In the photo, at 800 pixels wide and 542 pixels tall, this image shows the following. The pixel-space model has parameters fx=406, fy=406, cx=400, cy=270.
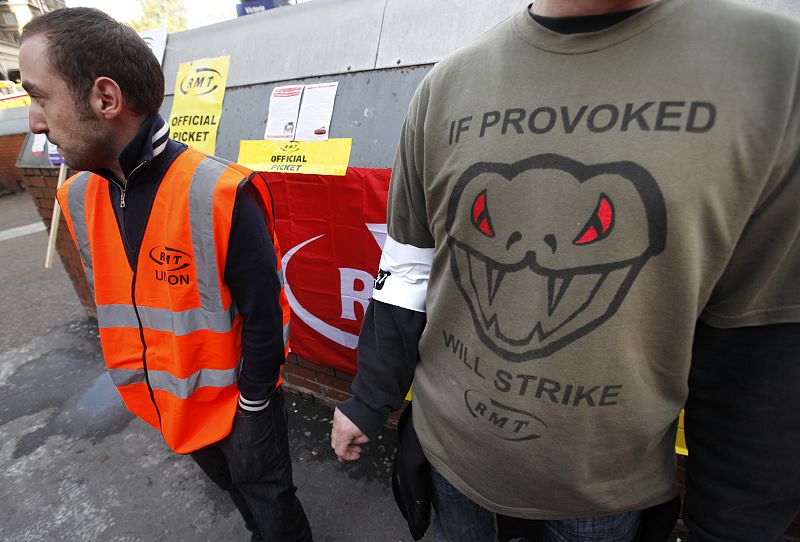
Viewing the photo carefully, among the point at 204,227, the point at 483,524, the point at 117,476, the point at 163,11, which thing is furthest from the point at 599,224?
the point at 163,11

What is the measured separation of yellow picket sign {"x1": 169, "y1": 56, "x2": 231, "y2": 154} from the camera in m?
2.41

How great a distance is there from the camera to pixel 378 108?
1.90 m

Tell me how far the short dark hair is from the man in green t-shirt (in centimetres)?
94

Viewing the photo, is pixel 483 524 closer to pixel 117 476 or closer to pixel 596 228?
pixel 596 228

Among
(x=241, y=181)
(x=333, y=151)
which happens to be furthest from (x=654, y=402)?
(x=333, y=151)

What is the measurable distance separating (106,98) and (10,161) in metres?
13.4

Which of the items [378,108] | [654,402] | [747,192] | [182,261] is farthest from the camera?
[378,108]

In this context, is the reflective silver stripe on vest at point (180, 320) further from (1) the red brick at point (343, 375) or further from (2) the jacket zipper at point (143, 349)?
(1) the red brick at point (343, 375)

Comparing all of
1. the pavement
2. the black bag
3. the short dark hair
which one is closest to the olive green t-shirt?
the black bag

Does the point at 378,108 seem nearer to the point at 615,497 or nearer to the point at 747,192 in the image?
the point at 747,192

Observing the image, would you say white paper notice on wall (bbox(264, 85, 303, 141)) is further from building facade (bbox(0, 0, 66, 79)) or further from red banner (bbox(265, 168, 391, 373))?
building facade (bbox(0, 0, 66, 79))

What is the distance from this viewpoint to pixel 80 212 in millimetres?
1477

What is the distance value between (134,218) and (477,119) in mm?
1181

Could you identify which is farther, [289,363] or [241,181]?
[289,363]
